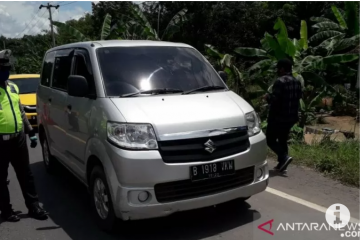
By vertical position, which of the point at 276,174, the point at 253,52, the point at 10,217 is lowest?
the point at 276,174

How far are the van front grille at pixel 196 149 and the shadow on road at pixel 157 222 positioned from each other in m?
0.85

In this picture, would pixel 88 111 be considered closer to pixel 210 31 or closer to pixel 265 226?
pixel 265 226

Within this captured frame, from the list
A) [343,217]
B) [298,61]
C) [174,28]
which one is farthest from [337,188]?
[174,28]

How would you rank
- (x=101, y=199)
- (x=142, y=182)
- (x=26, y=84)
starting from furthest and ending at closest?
(x=26, y=84) → (x=101, y=199) → (x=142, y=182)

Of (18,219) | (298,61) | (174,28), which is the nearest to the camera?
(18,219)

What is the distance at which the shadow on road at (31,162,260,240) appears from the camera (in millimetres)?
3990

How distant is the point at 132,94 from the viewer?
411 centimetres

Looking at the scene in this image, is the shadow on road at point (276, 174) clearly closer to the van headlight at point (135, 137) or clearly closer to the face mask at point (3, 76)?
the van headlight at point (135, 137)

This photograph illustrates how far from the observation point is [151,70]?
4508 millimetres

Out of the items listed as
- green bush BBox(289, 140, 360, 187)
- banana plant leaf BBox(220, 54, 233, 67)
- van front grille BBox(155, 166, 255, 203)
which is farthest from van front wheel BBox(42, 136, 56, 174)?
banana plant leaf BBox(220, 54, 233, 67)

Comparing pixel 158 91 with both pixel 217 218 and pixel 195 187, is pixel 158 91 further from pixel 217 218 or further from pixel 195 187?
pixel 217 218

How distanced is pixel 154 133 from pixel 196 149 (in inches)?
16.6

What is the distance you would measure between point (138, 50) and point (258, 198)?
2.37 metres

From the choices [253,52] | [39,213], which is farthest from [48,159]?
[253,52]
